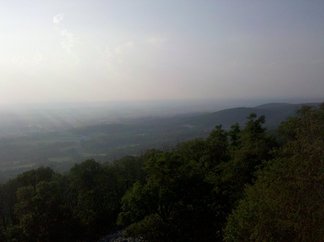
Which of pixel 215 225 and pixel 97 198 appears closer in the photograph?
pixel 215 225

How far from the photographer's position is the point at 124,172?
155 feet

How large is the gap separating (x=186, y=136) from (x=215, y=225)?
142354 millimetres

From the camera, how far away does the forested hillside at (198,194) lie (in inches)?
540

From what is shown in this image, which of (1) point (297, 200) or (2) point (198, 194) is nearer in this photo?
(1) point (297, 200)

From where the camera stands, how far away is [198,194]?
2642 cm

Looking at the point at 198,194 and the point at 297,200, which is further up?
the point at 297,200

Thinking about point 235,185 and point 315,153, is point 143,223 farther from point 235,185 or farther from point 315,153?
point 315,153

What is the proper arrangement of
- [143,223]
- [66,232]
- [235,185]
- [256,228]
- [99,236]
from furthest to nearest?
[99,236] → [66,232] → [235,185] → [143,223] → [256,228]

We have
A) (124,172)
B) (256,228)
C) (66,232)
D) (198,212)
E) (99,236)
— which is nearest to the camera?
(256,228)

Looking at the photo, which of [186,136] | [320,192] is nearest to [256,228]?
[320,192]

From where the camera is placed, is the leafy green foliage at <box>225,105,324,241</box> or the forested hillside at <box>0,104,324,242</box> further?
the forested hillside at <box>0,104,324,242</box>

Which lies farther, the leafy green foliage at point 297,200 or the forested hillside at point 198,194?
the forested hillside at point 198,194

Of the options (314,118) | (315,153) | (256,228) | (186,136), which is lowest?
(186,136)

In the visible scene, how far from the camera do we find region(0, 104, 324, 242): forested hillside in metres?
13.7
